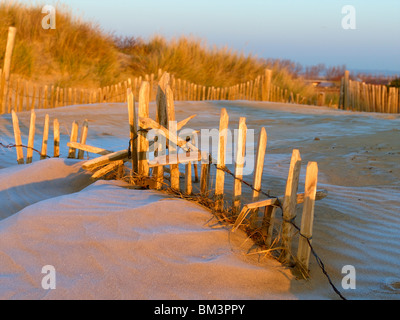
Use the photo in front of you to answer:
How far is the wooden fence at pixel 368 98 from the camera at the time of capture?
48.3ft

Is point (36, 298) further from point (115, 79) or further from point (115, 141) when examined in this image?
point (115, 79)

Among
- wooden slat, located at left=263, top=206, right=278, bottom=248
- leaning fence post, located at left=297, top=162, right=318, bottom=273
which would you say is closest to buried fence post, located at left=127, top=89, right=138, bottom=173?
wooden slat, located at left=263, top=206, right=278, bottom=248

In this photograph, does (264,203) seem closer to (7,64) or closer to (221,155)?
(221,155)

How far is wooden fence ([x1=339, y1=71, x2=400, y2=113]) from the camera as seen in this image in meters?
14.7

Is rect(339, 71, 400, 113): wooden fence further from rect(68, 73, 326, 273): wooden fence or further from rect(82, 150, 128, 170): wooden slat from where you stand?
rect(82, 150, 128, 170): wooden slat

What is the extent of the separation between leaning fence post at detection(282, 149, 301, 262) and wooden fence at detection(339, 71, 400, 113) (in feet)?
41.7

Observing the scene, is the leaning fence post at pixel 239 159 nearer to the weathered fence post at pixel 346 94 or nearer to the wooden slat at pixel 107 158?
the wooden slat at pixel 107 158

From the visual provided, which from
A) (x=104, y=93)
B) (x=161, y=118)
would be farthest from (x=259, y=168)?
(x=104, y=93)

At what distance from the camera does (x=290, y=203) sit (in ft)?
10.3

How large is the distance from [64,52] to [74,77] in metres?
1.02

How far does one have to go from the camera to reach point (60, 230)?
3.26 meters

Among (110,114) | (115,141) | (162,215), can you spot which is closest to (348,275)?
(162,215)

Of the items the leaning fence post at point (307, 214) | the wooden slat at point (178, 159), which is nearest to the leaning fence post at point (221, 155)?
the wooden slat at point (178, 159)

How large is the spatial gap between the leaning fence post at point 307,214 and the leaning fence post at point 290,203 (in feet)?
0.27
